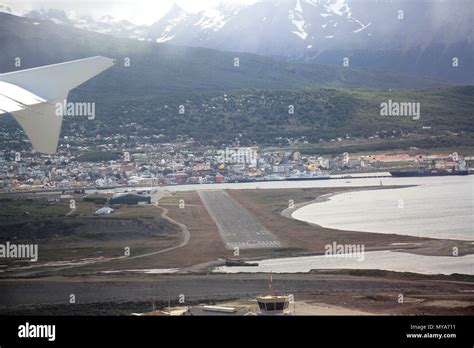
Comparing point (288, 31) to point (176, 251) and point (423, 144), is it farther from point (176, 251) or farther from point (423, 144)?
point (176, 251)

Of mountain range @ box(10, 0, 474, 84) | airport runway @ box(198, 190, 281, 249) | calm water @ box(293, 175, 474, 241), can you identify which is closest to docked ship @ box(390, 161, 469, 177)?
calm water @ box(293, 175, 474, 241)

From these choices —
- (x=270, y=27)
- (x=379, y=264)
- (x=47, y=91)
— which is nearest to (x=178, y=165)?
(x=379, y=264)

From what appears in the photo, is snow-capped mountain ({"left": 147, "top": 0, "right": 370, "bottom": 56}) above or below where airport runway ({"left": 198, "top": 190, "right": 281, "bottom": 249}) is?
above

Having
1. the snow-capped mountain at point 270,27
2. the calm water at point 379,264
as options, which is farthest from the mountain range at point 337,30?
the calm water at point 379,264

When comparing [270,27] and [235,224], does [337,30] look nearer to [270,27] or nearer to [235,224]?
[270,27]

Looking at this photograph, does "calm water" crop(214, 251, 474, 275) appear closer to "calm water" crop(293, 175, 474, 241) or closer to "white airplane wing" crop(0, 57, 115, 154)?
"calm water" crop(293, 175, 474, 241)

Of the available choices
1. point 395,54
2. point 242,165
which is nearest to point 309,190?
point 242,165
